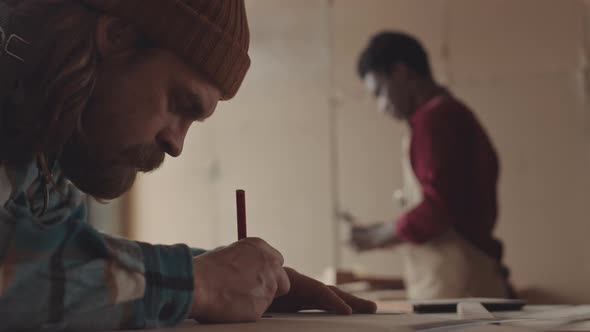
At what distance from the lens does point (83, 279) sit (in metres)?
0.66

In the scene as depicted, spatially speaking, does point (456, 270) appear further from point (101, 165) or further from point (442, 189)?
point (101, 165)

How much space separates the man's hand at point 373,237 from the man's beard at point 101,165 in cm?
160

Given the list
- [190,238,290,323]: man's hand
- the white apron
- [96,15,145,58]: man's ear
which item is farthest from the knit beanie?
the white apron

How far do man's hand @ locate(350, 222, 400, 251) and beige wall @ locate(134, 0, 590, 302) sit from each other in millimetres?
1335

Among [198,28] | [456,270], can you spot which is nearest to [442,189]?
[456,270]

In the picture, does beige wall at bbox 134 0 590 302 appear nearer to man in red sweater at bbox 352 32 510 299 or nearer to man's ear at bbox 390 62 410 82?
man in red sweater at bbox 352 32 510 299

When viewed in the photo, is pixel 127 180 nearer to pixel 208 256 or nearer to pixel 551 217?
pixel 208 256

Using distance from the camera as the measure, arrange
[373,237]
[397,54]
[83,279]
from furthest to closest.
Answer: [373,237]
[397,54]
[83,279]

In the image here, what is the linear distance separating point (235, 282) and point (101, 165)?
256 mm

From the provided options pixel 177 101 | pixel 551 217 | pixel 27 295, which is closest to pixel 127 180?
pixel 177 101

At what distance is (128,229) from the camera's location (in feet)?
17.9

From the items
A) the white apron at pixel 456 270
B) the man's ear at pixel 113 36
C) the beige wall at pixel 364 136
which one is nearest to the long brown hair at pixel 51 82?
the man's ear at pixel 113 36

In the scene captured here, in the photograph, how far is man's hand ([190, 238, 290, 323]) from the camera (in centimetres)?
77

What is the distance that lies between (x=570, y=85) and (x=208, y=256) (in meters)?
3.51
